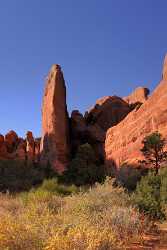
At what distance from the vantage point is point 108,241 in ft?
18.8

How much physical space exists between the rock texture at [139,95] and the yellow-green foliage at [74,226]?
197 feet

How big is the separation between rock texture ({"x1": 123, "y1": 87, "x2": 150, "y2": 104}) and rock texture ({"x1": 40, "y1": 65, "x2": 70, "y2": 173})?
17.8 meters

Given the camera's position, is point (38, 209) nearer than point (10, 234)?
No

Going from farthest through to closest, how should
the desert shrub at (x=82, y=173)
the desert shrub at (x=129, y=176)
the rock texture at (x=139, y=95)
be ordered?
the rock texture at (x=139, y=95) < the desert shrub at (x=82, y=173) < the desert shrub at (x=129, y=176)

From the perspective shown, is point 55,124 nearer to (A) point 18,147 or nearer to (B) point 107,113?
(B) point 107,113

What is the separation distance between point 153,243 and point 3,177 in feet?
103

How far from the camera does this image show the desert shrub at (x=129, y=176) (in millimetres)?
32419

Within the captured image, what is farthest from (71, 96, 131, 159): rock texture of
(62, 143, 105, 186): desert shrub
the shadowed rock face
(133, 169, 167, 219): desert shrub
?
(133, 169, 167, 219): desert shrub

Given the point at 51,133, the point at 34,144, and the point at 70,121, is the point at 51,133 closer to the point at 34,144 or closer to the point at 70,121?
the point at 70,121

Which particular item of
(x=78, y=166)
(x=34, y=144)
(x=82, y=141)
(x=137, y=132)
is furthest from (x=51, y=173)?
(x=34, y=144)

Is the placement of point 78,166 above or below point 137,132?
below

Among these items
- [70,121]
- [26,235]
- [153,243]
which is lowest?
[153,243]

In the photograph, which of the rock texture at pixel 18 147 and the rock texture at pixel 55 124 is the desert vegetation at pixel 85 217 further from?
the rock texture at pixel 18 147

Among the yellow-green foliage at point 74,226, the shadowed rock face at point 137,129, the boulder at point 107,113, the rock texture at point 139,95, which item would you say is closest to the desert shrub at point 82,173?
the shadowed rock face at point 137,129
